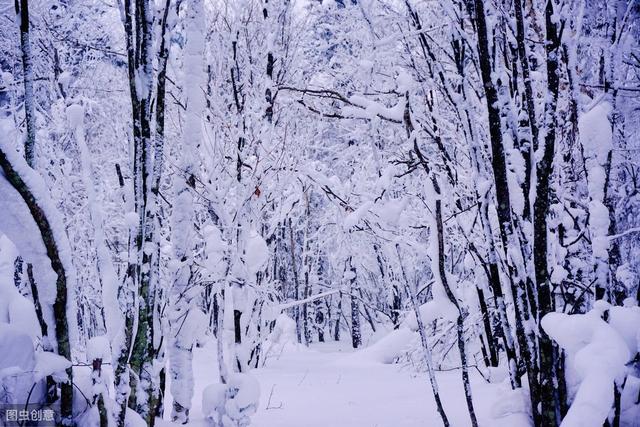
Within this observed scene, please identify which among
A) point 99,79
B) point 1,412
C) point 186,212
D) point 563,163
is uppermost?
point 99,79

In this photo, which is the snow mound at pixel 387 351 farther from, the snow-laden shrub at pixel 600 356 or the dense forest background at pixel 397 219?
the snow-laden shrub at pixel 600 356

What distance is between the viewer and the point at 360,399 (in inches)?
184

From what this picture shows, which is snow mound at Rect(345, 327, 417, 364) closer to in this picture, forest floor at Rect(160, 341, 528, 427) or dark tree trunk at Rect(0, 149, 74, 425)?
forest floor at Rect(160, 341, 528, 427)

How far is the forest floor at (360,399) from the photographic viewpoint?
3471 millimetres

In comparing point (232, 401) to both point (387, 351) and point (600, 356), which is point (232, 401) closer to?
point (600, 356)

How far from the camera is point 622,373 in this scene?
1896 millimetres

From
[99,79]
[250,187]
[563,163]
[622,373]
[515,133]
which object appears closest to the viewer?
[622,373]

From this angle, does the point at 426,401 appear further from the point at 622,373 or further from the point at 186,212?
the point at 186,212

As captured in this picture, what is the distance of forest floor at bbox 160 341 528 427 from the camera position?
11.4 feet

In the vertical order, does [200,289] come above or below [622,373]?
above

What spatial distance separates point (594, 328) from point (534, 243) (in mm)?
Result: 520

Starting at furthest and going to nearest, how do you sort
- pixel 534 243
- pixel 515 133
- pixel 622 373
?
1. pixel 515 133
2. pixel 534 243
3. pixel 622 373

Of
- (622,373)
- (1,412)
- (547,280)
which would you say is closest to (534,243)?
(547,280)

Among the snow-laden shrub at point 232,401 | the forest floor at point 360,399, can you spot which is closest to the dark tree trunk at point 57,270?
the forest floor at point 360,399
